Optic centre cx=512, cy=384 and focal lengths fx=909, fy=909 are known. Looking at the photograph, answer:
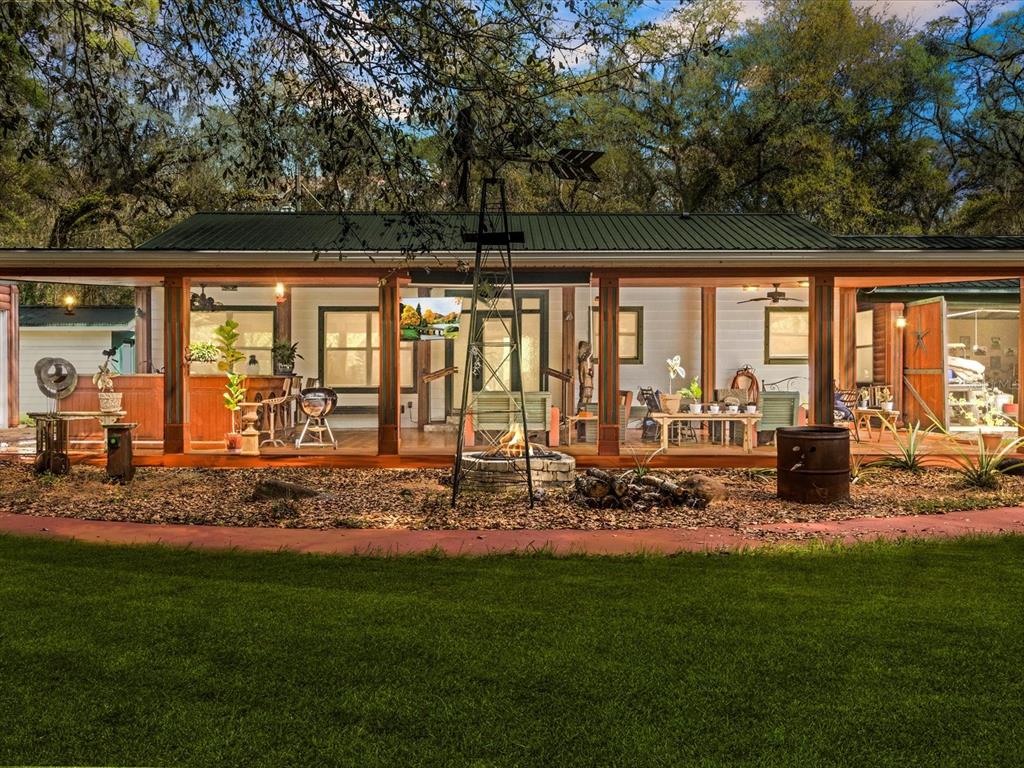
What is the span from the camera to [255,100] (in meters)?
5.59

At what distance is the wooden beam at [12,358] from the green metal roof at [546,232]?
14.5ft

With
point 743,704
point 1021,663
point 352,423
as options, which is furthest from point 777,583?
point 352,423

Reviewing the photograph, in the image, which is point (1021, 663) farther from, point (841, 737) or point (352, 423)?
point (352, 423)

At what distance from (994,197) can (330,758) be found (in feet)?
75.1

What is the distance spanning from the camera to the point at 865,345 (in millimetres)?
14711

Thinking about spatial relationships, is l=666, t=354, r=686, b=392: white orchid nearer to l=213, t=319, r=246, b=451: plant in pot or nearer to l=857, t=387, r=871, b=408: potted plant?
l=857, t=387, r=871, b=408: potted plant

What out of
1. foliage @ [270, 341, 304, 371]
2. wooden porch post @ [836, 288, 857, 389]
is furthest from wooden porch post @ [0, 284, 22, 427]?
wooden porch post @ [836, 288, 857, 389]

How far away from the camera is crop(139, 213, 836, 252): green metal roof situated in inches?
427

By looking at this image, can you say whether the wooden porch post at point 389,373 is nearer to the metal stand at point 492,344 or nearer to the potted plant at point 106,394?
the metal stand at point 492,344

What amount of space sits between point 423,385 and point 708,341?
175 inches

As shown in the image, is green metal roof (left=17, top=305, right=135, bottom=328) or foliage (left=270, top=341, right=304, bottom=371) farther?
green metal roof (left=17, top=305, right=135, bottom=328)

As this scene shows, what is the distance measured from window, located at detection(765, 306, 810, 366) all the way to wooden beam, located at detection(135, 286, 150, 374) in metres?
9.40

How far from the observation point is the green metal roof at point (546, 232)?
10844 millimetres

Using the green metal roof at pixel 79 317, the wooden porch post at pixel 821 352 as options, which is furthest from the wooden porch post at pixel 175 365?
the green metal roof at pixel 79 317
